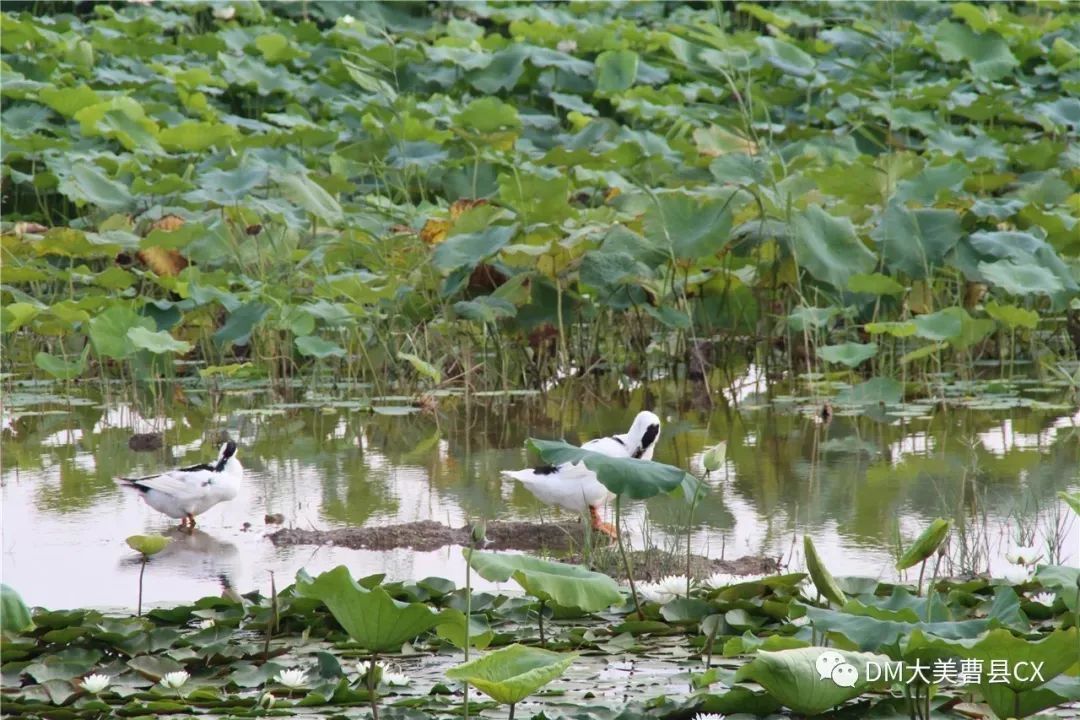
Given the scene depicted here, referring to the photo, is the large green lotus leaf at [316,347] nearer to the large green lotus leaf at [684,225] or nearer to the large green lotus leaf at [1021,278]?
the large green lotus leaf at [684,225]

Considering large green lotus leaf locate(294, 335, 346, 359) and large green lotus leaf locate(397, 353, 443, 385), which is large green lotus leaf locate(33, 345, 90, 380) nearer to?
large green lotus leaf locate(294, 335, 346, 359)

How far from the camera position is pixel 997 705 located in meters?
2.41

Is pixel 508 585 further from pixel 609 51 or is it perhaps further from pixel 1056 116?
pixel 609 51

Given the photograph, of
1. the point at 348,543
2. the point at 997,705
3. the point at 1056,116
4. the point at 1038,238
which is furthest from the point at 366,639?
the point at 1056,116

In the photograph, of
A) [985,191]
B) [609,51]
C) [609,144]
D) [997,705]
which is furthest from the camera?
[609,51]

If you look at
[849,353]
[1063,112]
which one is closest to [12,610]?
[849,353]

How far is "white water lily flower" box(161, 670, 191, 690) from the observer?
2793 mm

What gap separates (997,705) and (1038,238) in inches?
174

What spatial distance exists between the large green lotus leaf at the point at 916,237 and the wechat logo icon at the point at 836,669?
4189mm

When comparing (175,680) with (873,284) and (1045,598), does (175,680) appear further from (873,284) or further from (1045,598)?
(873,284)

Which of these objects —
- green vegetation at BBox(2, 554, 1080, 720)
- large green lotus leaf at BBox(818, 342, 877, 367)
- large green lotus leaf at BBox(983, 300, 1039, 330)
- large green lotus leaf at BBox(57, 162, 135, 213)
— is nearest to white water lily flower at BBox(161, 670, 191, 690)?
green vegetation at BBox(2, 554, 1080, 720)

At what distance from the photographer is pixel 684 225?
245 inches

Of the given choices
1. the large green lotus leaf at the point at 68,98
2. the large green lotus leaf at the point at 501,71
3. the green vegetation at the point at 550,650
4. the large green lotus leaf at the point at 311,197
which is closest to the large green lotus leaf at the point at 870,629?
the green vegetation at the point at 550,650

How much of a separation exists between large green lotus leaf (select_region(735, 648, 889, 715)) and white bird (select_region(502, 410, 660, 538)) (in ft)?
5.35
